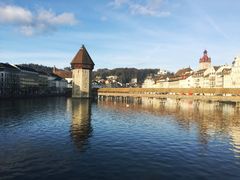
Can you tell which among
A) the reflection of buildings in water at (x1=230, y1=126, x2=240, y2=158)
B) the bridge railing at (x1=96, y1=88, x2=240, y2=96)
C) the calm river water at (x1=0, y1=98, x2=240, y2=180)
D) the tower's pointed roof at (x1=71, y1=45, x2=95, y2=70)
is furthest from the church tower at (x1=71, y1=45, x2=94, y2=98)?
the reflection of buildings in water at (x1=230, y1=126, x2=240, y2=158)

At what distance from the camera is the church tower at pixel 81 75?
4087 inches

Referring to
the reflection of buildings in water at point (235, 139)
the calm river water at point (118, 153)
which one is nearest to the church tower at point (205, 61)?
the reflection of buildings in water at point (235, 139)

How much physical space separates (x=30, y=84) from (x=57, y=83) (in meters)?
39.9

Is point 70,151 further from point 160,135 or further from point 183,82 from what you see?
point 183,82

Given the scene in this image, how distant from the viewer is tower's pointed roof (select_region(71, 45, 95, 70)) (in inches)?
4092

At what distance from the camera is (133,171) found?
15977 millimetres

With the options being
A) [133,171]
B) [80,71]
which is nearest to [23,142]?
[133,171]

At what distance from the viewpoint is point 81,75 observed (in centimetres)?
10362

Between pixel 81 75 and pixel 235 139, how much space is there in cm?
8238

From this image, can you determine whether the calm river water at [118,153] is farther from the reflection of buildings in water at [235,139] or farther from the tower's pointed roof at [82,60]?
the tower's pointed roof at [82,60]

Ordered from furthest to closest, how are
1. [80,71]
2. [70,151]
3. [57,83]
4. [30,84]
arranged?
[57,83], [30,84], [80,71], [70,151]

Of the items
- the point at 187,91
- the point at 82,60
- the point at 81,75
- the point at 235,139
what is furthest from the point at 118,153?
the point at 82,60

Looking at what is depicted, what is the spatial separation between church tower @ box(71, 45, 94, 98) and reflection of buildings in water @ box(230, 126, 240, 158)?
76.4 metres

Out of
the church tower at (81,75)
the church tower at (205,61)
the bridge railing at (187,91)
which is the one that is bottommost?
the bridge railing at (187,91)
